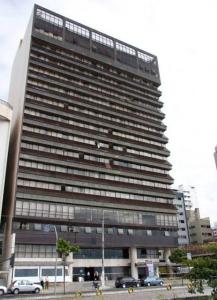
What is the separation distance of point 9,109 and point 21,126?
542 centimetres

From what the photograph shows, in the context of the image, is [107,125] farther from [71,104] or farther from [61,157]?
[61,157]

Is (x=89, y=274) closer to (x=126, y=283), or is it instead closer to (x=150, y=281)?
(x=150, y=281)

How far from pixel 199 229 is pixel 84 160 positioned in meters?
74.7

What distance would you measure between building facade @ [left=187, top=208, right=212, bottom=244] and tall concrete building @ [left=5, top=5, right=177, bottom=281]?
50.3 metres

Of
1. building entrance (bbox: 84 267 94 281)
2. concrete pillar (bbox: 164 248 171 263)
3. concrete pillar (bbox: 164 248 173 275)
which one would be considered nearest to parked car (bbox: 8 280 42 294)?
building entrance (bbox: 84 267 94 281)

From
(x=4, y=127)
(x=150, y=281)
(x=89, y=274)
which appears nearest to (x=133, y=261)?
(x=89, y=274)

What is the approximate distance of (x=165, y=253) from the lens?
87.8 metres

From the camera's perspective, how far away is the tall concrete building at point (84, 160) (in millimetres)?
72875

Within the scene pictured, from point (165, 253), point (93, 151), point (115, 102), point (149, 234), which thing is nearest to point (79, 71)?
point (115, 102)

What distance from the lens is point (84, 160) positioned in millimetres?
83625

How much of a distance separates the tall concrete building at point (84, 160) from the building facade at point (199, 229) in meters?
50.3

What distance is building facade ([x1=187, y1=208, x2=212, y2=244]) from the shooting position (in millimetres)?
135137

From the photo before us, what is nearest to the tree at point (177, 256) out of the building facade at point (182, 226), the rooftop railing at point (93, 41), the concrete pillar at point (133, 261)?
the concrete pillar at point (133, 261)

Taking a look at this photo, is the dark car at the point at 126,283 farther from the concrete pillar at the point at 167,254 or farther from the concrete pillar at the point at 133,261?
the concrete pillar at the point at 167,254
